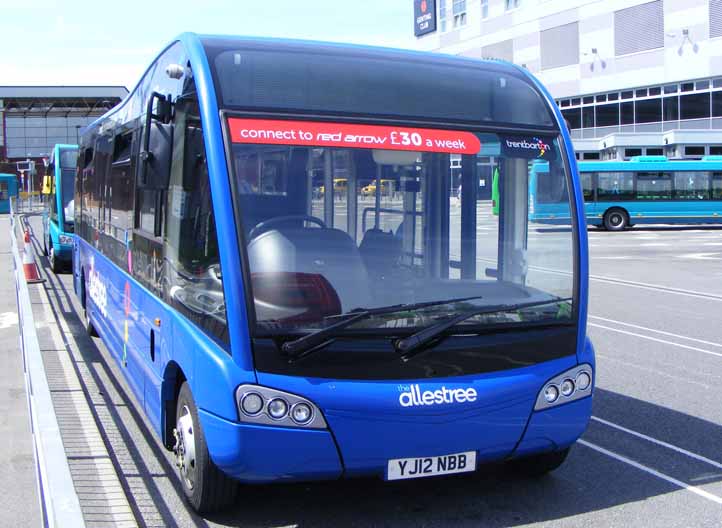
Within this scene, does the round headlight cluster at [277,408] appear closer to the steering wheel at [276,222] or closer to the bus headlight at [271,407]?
the bus headlight at [271,407]

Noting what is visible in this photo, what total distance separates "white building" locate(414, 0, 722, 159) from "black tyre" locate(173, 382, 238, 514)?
156ft

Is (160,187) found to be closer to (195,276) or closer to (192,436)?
(195,276)

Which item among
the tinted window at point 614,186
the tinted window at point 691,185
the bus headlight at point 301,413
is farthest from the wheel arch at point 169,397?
the tinted window at point 691,185

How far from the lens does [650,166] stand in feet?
114

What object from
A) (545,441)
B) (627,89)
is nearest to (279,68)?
(545,441)

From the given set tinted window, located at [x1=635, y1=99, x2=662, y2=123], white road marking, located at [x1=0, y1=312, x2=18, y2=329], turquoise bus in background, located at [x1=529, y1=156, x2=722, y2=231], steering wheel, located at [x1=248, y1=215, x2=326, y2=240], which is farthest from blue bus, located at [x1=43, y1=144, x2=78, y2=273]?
tinted window, located at [x1=635, y1=99, x2=662, y2=123]

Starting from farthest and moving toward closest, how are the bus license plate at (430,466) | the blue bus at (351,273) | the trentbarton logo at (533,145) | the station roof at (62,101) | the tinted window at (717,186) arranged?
the station roof at (62,101), the tinted window at (717,186), the trentbarton logo at (533,145), the bus license plate at (430,466), the blue bus at (351,273)

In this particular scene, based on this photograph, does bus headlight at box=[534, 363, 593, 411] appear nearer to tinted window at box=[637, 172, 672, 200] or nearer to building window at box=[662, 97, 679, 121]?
tinted window at box=[637, 172, 672, 200]

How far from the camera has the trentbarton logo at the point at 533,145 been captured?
497 centimetres

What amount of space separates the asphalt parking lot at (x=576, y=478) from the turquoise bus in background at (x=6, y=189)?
5162cm

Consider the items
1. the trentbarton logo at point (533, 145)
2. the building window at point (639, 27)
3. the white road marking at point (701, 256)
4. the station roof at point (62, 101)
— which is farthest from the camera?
the station roof at point (62, 101)

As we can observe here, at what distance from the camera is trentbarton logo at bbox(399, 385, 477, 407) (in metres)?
4.21

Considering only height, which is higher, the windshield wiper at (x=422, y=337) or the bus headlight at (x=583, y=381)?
the windshield wiper at (x=422, y=337)

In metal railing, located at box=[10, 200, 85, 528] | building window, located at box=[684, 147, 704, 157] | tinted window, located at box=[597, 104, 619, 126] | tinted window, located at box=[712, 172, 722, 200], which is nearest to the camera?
metal railing, located at box=[10, 200, 85, 528]
